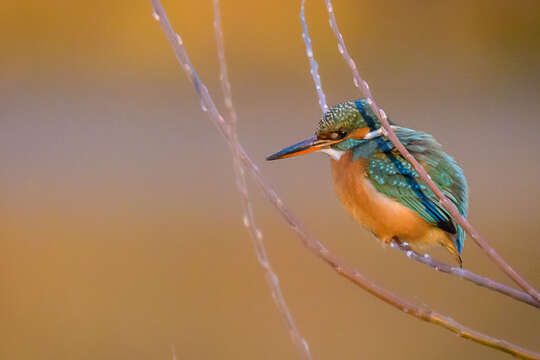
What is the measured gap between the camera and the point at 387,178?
1.07m

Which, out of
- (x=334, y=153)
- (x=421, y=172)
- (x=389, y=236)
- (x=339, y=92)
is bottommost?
(x=339, y=92)

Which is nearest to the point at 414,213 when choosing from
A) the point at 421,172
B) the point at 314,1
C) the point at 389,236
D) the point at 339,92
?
the point at 389,236

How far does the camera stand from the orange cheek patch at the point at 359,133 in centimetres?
106

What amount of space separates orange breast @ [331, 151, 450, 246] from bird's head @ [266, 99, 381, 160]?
0.05 metres

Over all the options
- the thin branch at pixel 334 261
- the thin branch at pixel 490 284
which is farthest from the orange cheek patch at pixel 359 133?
the thin branch at pixel 334 261

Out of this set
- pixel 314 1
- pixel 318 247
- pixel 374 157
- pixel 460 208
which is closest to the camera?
pixel 318 247

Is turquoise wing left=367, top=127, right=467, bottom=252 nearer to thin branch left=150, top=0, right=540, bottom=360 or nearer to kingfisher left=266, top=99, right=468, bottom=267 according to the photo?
kingfisher left=266, top=99, right=468, bottom=267

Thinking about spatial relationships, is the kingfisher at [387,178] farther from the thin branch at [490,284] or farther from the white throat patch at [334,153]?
the thin branch at [490,284]

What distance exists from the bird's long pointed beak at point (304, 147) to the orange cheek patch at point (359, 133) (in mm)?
37

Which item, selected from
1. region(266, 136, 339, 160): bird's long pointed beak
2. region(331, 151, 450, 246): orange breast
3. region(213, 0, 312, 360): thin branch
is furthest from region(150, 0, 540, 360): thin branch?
region(331, 151, 450, 246): orange breast

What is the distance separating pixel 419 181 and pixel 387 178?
0.05m

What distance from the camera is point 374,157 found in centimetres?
109

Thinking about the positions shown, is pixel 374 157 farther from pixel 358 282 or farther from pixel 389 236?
pixel 358 282

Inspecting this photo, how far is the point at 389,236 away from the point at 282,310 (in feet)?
1.65
